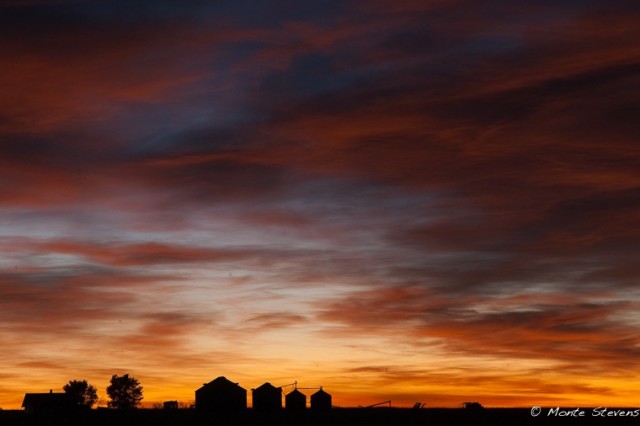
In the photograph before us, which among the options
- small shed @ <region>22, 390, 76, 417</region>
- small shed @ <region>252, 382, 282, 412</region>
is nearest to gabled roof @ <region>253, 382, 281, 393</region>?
small shed @ <region>252, 382, 282, 412</region>

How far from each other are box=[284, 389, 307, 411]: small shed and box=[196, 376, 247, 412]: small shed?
5.48 m

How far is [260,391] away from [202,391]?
7144mm

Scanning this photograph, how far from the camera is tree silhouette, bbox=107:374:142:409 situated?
15638 cm

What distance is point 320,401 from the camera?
112812 millimetres

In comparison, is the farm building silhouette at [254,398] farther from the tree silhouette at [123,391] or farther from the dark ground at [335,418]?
the tree silhouette at [123,391]

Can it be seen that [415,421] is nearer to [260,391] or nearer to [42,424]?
[260,391]

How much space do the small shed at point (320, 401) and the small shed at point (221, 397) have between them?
8.64 m

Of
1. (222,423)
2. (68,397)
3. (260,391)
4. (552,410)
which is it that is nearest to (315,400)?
(260,391)

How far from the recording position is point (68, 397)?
481ft

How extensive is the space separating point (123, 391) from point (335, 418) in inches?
2570

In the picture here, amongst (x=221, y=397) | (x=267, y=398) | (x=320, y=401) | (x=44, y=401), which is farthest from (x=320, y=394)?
(x=44, y=401)

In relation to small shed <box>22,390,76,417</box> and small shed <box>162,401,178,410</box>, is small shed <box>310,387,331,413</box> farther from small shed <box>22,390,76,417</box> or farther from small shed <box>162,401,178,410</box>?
small shed <box>22,390,76,417</box>

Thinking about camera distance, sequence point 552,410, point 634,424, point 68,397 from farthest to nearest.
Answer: point 68,397
point 552,410
point 634,424

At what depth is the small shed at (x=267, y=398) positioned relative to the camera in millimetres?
110500
